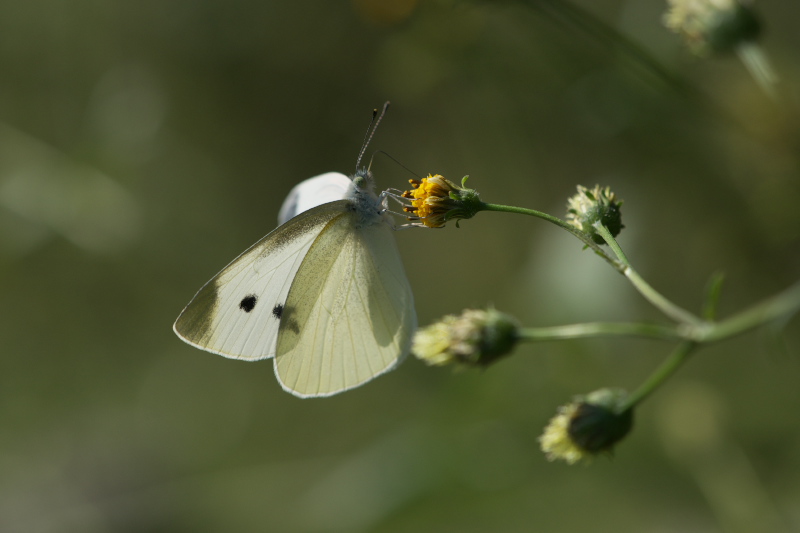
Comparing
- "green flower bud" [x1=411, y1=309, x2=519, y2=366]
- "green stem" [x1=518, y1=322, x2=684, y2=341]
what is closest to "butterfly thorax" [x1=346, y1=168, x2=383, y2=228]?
"green flower bud" [x1=411, y1=309, x2=519, y2=366]

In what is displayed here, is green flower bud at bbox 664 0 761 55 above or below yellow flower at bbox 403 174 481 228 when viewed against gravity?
above

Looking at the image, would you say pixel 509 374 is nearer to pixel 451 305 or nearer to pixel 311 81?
pixel 451 305

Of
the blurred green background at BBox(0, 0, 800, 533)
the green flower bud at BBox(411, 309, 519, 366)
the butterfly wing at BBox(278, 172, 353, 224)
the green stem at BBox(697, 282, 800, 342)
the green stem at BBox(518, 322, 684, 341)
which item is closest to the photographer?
the green stem at BBox(697, 282, 800, 342)

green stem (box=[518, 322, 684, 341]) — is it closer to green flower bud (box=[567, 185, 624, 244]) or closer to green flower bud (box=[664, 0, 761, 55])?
green flower bud (box=[567, 185, 624, 244])

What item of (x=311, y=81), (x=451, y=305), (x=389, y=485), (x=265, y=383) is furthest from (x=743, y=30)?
(x=265, y=383)

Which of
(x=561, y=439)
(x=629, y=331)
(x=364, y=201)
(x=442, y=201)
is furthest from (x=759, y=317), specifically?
(x=364, y=201)

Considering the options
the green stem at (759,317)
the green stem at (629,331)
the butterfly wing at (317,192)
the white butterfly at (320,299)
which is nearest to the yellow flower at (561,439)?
the green stem at (629,331)
